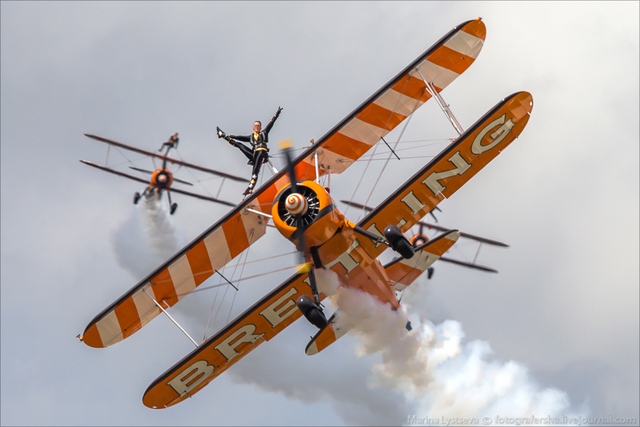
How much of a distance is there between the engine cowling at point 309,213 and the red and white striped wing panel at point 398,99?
2.18 metres

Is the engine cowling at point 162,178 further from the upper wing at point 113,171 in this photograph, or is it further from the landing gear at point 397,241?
the landing gear at point 397,241

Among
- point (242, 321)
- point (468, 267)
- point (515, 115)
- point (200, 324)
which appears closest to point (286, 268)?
point (242, 321)

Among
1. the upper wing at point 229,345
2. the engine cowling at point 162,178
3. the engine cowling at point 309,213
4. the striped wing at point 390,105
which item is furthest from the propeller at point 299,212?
the engine cowling at point 162,178

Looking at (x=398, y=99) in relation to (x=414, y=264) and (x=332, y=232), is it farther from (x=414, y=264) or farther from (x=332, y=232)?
(x=332, y=232)

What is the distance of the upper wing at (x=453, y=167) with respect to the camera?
2258 cm

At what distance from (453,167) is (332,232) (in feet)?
9.21

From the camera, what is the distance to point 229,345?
24.1 metres

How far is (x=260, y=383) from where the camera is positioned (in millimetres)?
28734

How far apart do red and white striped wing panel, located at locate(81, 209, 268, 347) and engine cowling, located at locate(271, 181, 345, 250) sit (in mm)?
2040

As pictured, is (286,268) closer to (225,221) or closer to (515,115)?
(225,221)

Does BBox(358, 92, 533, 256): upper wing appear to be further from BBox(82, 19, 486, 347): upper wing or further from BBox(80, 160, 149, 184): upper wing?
BBox(80, 160, 149, 184): upper wing

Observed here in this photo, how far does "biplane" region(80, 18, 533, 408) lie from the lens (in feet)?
73.7

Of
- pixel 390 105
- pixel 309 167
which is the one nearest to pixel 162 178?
pixel 309 167

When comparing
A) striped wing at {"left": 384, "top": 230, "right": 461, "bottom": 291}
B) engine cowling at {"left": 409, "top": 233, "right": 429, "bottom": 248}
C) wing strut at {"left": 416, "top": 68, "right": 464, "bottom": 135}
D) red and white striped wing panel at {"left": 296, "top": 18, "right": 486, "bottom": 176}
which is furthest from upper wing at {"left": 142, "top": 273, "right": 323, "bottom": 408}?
engine cowling at {"left": 409, "top": 233, "right": 429, "bottom": 248}
